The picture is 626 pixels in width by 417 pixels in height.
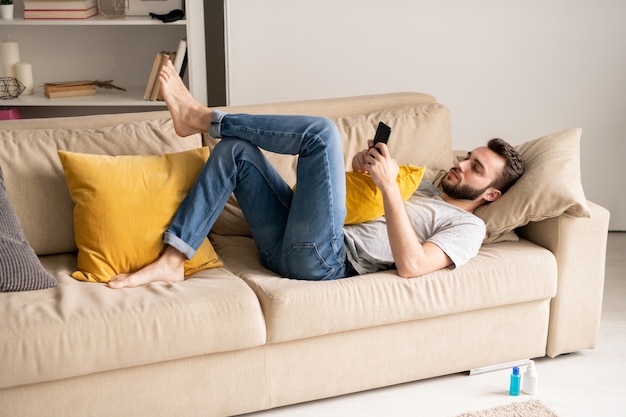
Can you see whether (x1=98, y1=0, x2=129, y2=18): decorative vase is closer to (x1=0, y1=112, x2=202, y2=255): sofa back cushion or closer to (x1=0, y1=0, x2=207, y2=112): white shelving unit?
(x1=0, y1=0, x2=207, y2=112): white shelving unit

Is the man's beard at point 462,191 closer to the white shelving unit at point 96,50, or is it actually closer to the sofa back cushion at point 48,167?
the sofa back cushion at point 48,167

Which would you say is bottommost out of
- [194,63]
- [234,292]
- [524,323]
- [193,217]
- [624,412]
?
[624,412]

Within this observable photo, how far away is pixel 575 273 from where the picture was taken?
9.06ft

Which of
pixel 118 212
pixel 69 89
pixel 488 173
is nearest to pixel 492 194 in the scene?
pixel 488 173

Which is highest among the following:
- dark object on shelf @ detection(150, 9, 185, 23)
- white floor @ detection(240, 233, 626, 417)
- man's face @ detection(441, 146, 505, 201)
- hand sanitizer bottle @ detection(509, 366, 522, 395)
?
dark object on shelf @ detection(150, 9, 185, 23)

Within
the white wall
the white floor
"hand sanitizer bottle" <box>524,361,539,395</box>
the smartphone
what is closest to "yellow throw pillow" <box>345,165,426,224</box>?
the smartphone

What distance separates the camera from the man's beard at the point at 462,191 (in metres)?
2.80

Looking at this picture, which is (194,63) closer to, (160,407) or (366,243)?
(366,243)

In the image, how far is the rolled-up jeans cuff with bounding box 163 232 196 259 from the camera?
98.3 inches

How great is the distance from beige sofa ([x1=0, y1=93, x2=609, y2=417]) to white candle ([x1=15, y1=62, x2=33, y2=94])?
106cm

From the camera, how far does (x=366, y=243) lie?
2.63 meters

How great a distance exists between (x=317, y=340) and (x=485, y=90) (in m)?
2.01

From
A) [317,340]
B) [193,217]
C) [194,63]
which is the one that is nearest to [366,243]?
[317,340]

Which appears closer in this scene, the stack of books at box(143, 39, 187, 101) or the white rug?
the white rug
